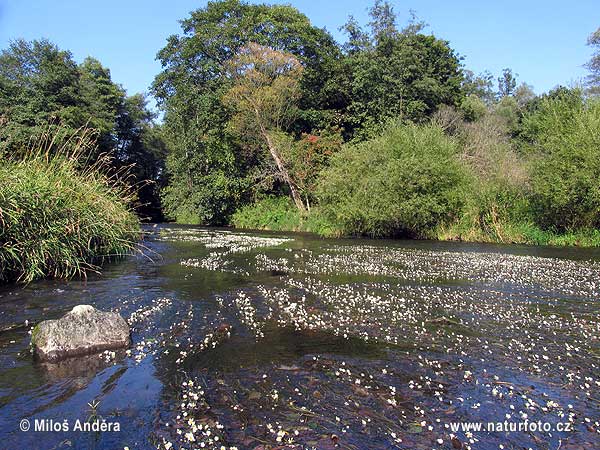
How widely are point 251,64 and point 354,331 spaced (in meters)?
38.1

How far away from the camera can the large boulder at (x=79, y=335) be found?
8.34 meters

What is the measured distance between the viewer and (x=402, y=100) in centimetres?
4491

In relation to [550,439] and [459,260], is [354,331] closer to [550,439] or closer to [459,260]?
[550,439]

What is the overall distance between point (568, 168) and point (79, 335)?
29.2 m

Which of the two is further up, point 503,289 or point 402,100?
point 402,100

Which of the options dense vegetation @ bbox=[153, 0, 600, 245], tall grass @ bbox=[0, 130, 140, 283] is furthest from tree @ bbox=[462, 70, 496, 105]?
tall grass @ bbox=[0, 130, 140, 283]

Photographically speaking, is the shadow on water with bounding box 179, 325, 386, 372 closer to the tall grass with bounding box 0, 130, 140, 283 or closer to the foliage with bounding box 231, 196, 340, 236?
the tall grass with bounding box 0, 130, 140, 283

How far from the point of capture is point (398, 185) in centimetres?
3127

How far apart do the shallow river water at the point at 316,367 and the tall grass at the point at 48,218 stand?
90 cm

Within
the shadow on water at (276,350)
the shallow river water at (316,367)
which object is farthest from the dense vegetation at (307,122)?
the shadow on water at (276,350)

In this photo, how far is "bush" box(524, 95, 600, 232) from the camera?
27578 mm

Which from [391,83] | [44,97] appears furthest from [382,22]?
[44,97]

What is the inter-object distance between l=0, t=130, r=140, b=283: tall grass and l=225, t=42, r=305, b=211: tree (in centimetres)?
2751

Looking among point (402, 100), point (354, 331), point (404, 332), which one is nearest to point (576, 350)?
point (404, 332)
